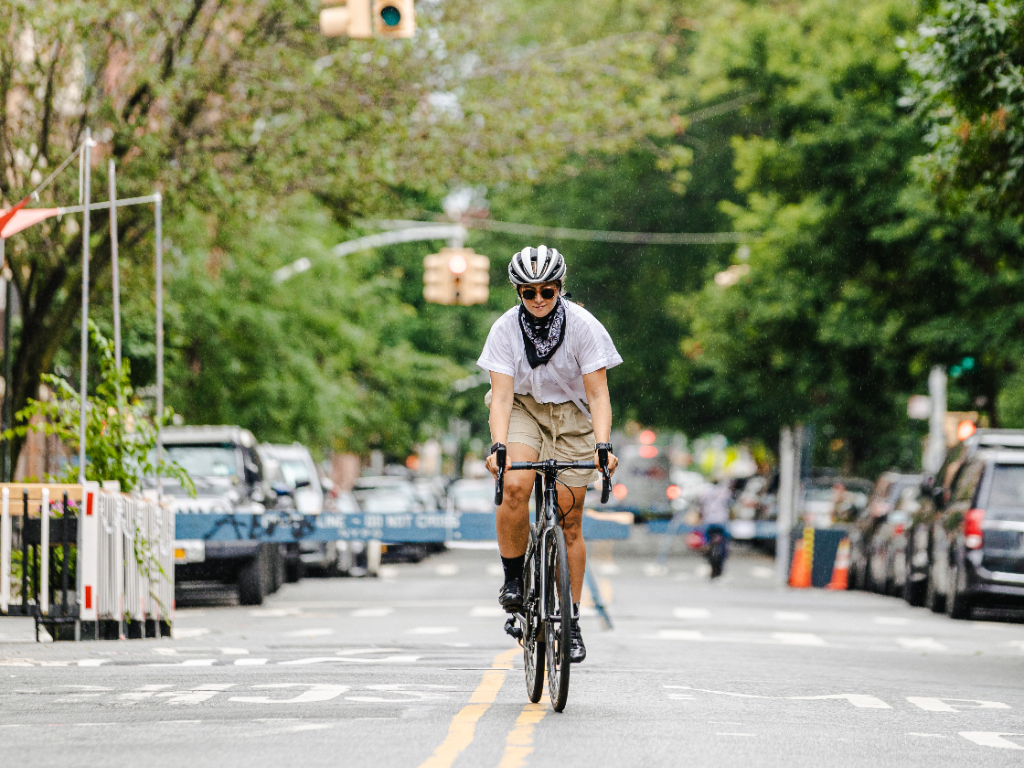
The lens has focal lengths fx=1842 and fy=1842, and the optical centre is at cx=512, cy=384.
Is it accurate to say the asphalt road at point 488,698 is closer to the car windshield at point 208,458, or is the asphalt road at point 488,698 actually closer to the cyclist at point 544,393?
the cyclist at point 544,393

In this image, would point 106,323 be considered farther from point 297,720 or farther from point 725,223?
point 725,223

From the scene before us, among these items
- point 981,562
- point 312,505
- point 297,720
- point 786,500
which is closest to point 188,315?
point 312,505

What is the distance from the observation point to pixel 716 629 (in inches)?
640

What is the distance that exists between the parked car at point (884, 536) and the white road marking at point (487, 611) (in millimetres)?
6538

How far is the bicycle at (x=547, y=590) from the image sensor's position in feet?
25.5

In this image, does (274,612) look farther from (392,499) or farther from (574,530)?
(392,499)

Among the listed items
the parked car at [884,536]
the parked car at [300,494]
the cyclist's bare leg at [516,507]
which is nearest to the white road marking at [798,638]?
the cyclist's bare leg at [516,507]

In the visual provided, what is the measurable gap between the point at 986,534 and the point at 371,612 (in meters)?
6.32

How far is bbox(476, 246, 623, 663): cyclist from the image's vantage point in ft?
26.7

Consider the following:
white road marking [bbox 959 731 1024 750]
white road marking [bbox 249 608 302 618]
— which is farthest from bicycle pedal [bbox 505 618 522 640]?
white road marking [bbox 249 608 302 618]

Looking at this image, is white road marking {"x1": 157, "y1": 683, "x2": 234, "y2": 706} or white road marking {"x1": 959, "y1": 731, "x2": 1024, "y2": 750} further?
white road marking {"x1": 157, "y1": 683, "x2": 234, "y2": 706}

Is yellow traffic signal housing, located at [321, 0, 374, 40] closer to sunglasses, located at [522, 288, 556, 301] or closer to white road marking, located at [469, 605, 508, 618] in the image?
white road marking, located at [469, 605, 508, 618]

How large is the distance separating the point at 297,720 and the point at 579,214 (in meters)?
40.6

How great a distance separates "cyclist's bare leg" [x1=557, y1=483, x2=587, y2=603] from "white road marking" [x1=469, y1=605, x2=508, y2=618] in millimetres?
9037
